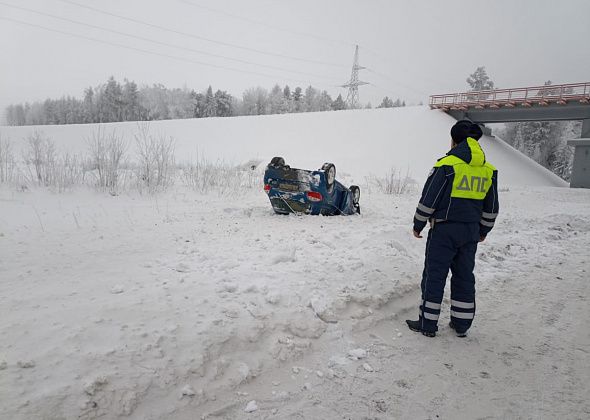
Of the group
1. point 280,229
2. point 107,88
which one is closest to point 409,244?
point 280,229

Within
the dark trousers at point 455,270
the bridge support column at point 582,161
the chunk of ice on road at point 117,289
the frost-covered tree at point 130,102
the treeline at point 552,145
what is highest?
the frost-covered tree at point 130,102

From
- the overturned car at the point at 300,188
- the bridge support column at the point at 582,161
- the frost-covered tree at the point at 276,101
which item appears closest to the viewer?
the overturned car at the point at 300,188

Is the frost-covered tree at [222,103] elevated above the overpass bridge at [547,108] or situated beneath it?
elevated above

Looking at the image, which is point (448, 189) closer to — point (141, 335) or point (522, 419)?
point (522, 419)

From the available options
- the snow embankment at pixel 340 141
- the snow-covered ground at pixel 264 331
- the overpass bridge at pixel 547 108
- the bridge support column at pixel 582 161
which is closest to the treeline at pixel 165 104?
the snow embankment at pixel 340 141

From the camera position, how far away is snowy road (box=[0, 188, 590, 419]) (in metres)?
2.35

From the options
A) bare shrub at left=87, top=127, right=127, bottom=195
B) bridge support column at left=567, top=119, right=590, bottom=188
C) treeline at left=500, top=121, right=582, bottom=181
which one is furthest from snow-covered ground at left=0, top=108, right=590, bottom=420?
treeline at left=500, top=121, right=582, bottom=181

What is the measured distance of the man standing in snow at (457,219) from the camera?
10.9ft

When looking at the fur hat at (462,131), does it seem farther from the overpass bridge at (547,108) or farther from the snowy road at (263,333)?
the overpass bridge at (547,108)

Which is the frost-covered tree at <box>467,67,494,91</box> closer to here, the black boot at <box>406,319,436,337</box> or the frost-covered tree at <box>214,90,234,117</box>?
the frost-covered tree at <box>214,90,234,117</box>

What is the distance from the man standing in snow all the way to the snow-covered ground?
0.32m

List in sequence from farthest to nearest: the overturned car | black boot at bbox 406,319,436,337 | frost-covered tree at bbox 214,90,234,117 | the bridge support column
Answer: frost-covered tree at bbox 214,90,234,117 → the bridge support column → the overturned car → black boot at bbox 406,319,436,337

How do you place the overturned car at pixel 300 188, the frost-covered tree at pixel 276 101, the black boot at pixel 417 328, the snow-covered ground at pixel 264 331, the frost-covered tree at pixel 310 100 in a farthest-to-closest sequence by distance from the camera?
the frost-covered tree at pixel 310 100 → the frost-covered tree at pixel 276 101 → the overturned car at pixel 300 188 → the black boot at pixel 417 328 → the snow-covered ground at pixel 264 331

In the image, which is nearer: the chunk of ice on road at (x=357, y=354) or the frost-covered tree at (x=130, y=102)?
the chunk of ice on road at (x=357, y=354)
